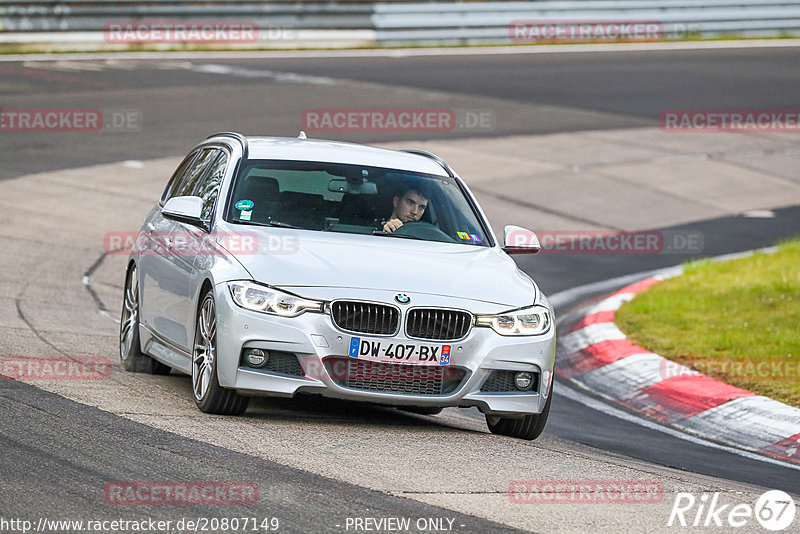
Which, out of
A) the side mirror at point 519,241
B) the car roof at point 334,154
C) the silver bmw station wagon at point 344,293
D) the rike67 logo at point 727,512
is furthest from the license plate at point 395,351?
the car roof at point 334,154

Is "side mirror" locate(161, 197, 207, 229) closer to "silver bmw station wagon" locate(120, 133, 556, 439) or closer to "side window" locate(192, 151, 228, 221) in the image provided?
"silver bmw station wagon" locate(120, 133, 556, 439)

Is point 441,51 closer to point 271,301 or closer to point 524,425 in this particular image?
point 524,425

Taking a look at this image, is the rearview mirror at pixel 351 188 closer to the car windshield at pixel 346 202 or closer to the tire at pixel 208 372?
the car windshield at pixel 346 202

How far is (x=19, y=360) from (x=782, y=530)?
197 inches

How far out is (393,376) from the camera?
7719mm

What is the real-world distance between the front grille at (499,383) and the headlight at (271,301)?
41.2 inches

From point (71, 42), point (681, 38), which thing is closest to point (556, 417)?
point (71, 42)

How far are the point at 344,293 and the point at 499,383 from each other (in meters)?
1.04

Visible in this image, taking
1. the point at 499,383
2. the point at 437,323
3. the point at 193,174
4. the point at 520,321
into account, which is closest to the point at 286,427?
the point at 437,323

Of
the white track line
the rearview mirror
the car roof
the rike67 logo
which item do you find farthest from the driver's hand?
the white track line

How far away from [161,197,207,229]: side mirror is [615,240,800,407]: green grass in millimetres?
4077

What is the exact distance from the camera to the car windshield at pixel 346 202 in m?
8.69

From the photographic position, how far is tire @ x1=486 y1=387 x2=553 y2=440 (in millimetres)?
8250

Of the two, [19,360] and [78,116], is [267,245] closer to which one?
[19,360]
